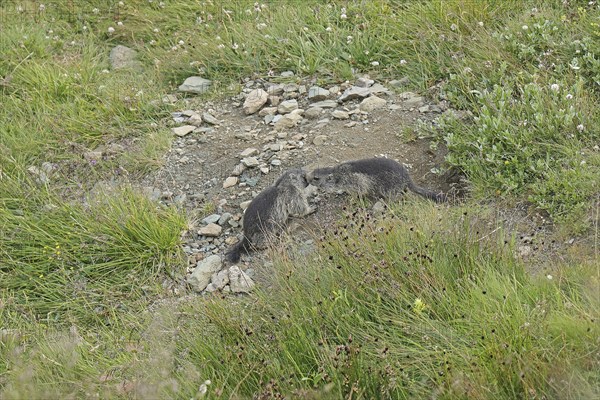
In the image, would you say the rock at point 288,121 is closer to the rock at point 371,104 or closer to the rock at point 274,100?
the rock at point 274,100

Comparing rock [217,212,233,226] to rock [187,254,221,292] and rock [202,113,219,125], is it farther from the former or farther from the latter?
rock [202,113,219,125]

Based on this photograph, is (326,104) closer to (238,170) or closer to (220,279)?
(238,170)

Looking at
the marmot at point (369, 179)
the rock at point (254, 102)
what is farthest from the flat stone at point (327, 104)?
the marmot at point (369, 179)

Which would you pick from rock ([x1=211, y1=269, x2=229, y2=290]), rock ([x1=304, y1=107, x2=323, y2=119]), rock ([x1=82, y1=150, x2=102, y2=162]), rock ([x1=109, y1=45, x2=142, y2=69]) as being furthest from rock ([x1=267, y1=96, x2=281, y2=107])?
rock ([x1=211, y1=269, x2=229, y2=290])

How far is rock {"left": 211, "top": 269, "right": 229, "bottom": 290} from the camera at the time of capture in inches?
246

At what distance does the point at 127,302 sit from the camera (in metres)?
6.31

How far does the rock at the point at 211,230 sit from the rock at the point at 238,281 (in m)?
0.61

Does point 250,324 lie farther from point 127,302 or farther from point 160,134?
point 160,134

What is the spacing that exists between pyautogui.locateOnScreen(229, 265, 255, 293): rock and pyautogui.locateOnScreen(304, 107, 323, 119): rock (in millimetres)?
2300

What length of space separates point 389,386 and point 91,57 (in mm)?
6776

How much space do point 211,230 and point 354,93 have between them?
2.31 metres

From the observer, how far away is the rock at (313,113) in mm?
8039

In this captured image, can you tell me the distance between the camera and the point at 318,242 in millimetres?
5695

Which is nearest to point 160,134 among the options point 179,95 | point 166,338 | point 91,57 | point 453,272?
point 179,95
